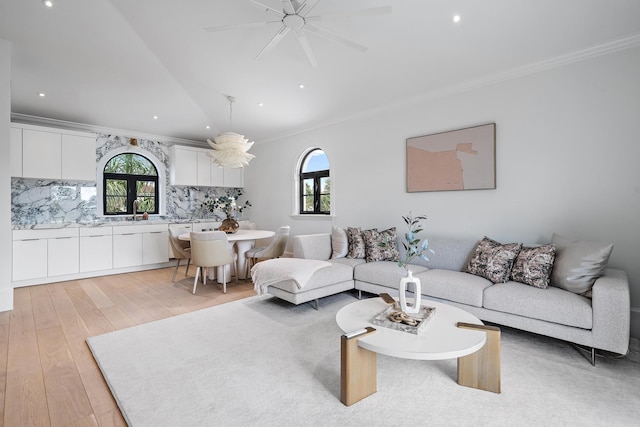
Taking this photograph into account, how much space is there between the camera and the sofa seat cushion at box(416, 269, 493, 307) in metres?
2.80

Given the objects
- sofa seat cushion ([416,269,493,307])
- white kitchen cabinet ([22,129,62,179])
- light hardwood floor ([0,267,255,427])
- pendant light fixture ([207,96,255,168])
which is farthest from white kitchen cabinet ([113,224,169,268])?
sofa seat cushion ([416,269,493,307])

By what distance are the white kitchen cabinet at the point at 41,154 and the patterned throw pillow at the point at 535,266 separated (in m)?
6.40

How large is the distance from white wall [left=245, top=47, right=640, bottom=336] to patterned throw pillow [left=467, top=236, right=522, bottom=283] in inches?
18.0

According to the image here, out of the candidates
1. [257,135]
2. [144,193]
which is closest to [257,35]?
[257,135]

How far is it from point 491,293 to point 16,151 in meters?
6.41

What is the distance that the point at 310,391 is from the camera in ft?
6.37

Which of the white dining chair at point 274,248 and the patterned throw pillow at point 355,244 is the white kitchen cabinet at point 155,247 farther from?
the patterned throw pillow at point 355,244

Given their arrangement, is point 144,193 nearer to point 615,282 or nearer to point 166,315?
point 166,315

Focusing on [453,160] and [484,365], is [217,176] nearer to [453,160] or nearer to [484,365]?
[453,160]

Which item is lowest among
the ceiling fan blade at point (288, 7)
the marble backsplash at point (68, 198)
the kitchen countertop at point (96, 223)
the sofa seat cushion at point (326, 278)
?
the sofa seat cushion at point (326, 278)

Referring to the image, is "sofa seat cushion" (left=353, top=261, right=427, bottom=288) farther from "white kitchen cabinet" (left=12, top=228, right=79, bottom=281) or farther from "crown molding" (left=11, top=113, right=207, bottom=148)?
"crown molding" (left=11, top=113, right=207, bottom=148)

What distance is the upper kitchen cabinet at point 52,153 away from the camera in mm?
4609

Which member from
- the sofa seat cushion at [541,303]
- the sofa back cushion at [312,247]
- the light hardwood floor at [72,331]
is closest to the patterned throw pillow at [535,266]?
the sofa seat cushion at [541,303]

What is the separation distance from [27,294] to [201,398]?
3904mm
